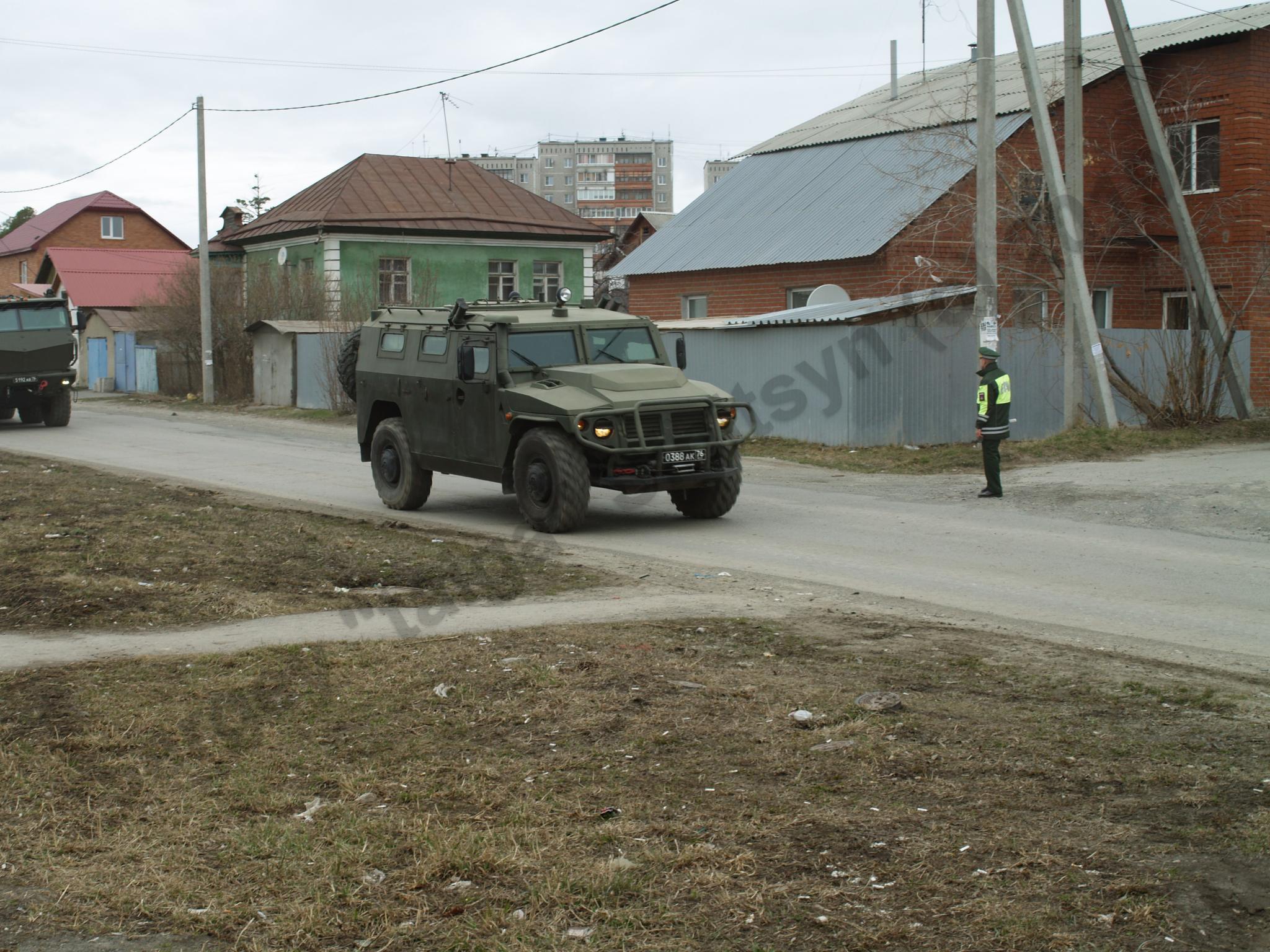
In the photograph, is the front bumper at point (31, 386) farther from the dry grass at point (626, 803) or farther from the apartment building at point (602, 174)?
the apartment building at point (602, 174)

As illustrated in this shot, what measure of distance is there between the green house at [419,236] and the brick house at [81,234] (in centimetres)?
3192

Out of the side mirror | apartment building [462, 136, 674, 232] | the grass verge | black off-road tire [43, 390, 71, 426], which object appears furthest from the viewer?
apartment building [462, 136, 674, 232]

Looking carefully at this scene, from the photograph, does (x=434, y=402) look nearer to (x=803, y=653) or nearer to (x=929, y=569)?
(x=929, y=569)

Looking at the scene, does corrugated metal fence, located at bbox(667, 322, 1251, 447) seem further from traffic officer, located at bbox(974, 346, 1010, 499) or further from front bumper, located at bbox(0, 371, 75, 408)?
front bumper, located at bbox(0, 371, 75, 408)

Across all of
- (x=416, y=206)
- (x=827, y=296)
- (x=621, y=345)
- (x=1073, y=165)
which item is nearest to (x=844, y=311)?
(x=827, y=296)

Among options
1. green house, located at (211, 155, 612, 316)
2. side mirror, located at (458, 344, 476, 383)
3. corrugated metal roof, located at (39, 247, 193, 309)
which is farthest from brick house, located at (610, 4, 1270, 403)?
corrugated metal roof, located at (39, 247, 193, 309)

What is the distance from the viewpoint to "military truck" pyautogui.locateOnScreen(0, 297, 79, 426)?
25953 millimetres

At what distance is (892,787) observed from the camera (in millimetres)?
4984

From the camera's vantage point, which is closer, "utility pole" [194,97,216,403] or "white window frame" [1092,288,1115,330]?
"white window frame" [1092,288,1115,330]

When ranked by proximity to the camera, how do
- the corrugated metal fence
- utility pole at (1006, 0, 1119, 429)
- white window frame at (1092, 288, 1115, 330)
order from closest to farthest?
1. utility pole at (1006, 0, 1119, 429)
2. the corrugated metal fence
3. white window frame at (1092, 288, 1115, 330)

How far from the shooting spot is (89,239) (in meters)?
74.2

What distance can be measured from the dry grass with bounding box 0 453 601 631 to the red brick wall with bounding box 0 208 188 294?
65285 millimetres

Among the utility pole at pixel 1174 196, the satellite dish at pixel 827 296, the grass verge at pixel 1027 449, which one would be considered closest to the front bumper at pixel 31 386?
the grass verge at pixel 1027 449

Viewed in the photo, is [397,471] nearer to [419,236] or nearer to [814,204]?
[814,204]
